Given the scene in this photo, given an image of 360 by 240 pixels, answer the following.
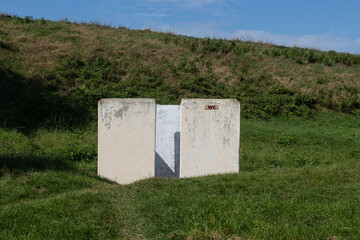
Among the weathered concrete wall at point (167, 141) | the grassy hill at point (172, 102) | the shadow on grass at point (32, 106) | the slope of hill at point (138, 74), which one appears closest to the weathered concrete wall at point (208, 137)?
the grassy hill at point (172, 102)

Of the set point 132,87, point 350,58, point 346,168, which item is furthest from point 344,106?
point 346,168

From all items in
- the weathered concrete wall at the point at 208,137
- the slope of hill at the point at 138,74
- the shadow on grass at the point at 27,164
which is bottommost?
the shadow on grass at the point at 27,164

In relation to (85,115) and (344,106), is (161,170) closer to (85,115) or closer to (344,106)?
(85,115)

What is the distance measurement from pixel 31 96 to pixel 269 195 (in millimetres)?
10969

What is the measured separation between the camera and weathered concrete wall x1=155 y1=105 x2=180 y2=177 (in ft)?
26.5

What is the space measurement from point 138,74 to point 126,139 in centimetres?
1019

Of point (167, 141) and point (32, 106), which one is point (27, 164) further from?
point (32, 106)

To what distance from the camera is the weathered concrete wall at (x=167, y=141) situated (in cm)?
806

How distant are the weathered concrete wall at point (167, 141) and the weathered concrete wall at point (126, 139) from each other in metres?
1.19

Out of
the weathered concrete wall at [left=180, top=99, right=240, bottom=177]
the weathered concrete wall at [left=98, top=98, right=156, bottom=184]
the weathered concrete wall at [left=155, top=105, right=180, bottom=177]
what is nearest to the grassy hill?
the weathered concrete wall at [left=98, top=98, right=156, bottom=184]

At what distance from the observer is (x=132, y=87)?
50.6 ft

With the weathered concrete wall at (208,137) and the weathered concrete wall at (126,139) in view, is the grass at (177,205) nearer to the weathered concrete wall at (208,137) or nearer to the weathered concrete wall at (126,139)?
the weathered concrete wall at (126,139)

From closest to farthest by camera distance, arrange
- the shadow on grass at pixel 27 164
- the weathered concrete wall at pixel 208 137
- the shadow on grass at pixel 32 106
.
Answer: the shadow on grass at pixel 27 164 → the weathered concrete wall at pixel 208 137 → the shadow on grass at pixel 32 106

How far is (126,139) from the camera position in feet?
22.8
